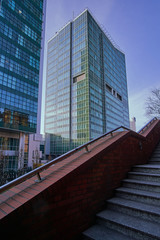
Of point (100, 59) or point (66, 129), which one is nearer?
point (66, 129)

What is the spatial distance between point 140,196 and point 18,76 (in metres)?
33.2

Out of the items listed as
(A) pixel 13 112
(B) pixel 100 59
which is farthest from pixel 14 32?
(B) pixel 100 59

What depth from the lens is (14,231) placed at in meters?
1.76

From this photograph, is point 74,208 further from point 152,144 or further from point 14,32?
point 14,32

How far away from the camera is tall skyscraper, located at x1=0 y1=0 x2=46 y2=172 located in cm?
2803

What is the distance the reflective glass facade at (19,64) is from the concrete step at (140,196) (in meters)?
28.1

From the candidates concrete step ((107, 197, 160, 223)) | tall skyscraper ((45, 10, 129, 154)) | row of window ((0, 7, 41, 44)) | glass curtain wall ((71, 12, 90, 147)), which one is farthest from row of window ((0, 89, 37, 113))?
concrete step ((107, 197, 160, 223))

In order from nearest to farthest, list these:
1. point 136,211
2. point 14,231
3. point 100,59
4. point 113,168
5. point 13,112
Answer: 1. point 14,231
2. point 136,211
3. point 113,168
4. point 13,112
5. point 100,59

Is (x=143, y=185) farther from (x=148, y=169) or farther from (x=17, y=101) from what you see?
(x=17, y=101)

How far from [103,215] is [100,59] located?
6200 cm

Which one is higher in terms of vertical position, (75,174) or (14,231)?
(75,174)

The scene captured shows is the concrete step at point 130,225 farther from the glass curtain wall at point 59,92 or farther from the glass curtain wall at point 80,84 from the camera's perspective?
the glass curtain wall at point 59,92

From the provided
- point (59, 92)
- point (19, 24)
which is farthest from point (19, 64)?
point (59, 92)

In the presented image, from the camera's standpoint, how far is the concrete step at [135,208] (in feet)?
8.09
